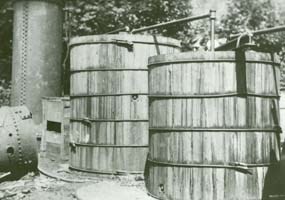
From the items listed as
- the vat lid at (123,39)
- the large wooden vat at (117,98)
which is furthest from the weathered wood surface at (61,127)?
the vat lid at (123,39)

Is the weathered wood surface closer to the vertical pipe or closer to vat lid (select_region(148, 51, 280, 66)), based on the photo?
the vertical pipe

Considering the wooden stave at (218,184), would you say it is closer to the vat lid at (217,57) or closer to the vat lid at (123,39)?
the vat lid at (217,57)

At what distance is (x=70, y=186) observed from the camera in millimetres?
9477

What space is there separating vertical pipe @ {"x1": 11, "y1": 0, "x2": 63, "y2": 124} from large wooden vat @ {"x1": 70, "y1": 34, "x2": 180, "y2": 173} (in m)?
3.43

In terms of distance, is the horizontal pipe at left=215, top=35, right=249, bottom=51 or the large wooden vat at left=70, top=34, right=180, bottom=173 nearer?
the horizontal pipe at left=215, top=35, right=249, bottom=51

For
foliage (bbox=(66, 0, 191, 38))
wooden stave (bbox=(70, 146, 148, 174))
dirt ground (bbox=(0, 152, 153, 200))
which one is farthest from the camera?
foliage (bbox=(66, 0, 191, 38))

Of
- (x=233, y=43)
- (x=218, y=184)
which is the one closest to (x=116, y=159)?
(x=218, y=184)

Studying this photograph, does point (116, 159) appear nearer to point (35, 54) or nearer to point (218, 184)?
point (218, 184)

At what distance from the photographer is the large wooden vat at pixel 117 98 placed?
10.3 meters

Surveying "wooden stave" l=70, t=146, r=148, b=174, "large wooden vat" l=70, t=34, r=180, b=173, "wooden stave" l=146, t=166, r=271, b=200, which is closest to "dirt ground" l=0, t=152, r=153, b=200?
"wooden stave" l=70, t=146, r=148, b=174

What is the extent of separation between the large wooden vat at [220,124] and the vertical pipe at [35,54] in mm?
6821

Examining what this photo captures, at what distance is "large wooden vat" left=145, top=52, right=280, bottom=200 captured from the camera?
732cm

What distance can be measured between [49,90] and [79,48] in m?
3.48

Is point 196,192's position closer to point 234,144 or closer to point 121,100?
point 234,144
